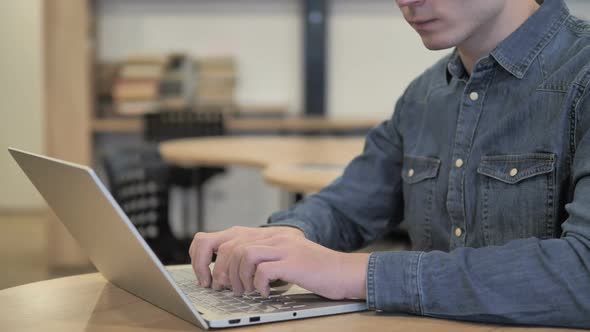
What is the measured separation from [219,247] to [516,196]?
0.40 m

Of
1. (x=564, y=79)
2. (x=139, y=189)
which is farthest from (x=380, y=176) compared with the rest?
(x=139, y=189)

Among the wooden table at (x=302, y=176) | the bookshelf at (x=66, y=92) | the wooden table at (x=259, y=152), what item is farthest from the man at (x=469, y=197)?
the bookshelf at (x=66, y=92)

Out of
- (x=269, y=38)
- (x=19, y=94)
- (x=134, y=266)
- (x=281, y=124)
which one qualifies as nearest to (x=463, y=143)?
(x=134, y=266)

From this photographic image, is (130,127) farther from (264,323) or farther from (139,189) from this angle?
(264,323)

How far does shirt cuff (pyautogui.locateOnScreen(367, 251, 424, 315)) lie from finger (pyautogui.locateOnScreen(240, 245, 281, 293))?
11cm

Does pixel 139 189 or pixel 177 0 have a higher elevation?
pixel 177 0

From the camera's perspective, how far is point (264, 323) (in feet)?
3.07

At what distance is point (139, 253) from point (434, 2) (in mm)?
484

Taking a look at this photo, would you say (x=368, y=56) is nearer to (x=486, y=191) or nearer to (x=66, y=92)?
(x=66, y=92)

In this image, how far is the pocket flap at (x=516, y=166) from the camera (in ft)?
3.62

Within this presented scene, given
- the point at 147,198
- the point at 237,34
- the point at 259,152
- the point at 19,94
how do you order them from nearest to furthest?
the point at 147,198
the point at 259,152
the point at 237,34
the point at 19,94

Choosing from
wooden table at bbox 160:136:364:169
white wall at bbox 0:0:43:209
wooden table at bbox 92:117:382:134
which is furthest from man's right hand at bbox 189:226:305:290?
white wall at bbox 0:0:43:209

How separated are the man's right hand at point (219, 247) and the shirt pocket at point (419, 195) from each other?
28 cm

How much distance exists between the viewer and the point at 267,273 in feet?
3.18
